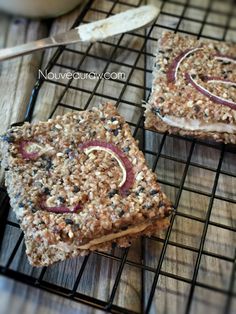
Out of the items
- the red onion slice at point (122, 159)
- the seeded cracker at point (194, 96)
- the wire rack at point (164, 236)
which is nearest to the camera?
the wire rack at point (164, 236)

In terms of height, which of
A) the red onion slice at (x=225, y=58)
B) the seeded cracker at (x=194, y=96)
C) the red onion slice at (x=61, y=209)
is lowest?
the red onion slice at (x=61, y=209)

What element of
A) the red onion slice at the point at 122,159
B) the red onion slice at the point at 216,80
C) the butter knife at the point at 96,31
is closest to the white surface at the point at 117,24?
the butter knife at the point at 96,31

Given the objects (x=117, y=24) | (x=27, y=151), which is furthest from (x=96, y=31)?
(x=27, y=151)

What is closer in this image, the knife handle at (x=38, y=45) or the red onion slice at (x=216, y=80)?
the red onion slice at (x=216, y=80)

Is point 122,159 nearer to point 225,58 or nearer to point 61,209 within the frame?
point 61,209

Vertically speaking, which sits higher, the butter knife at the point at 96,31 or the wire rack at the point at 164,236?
the butter knife at the point at 96,31

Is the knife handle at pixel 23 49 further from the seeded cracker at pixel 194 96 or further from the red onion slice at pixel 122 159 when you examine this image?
the red onion slice at pixel 122 159
